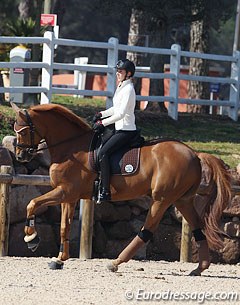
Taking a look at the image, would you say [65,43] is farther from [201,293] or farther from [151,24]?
[201,293]

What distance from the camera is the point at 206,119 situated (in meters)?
22.6

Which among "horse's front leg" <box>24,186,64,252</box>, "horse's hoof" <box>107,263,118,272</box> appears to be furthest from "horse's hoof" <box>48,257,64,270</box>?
"horse's hoof" <box>107,263,118,272</box>

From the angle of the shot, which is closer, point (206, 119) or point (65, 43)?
point (65, 43)

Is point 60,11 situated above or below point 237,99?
above

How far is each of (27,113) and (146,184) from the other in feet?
5.69

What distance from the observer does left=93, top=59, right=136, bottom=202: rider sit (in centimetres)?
1223

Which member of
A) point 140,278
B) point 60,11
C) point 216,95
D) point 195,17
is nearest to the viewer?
point 140,278

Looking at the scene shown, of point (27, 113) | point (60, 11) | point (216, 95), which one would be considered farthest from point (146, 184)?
point (216, 95)

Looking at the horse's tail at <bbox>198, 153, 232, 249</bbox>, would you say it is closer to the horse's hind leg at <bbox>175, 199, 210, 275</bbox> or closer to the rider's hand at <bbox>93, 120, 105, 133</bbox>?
the horse's hind leg at <bbox>175, 199, 210, 275</bbox>

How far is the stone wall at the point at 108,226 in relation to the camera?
1509cm

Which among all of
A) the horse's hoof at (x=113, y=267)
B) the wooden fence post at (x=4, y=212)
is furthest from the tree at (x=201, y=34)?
the horse's hoof at (x=113, y=267)

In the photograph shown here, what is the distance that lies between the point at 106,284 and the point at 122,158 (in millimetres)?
1777

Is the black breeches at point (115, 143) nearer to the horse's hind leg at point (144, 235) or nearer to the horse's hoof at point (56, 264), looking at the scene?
the horse's hind leg at point (144, 235)

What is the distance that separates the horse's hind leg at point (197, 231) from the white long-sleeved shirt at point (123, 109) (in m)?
1.29
